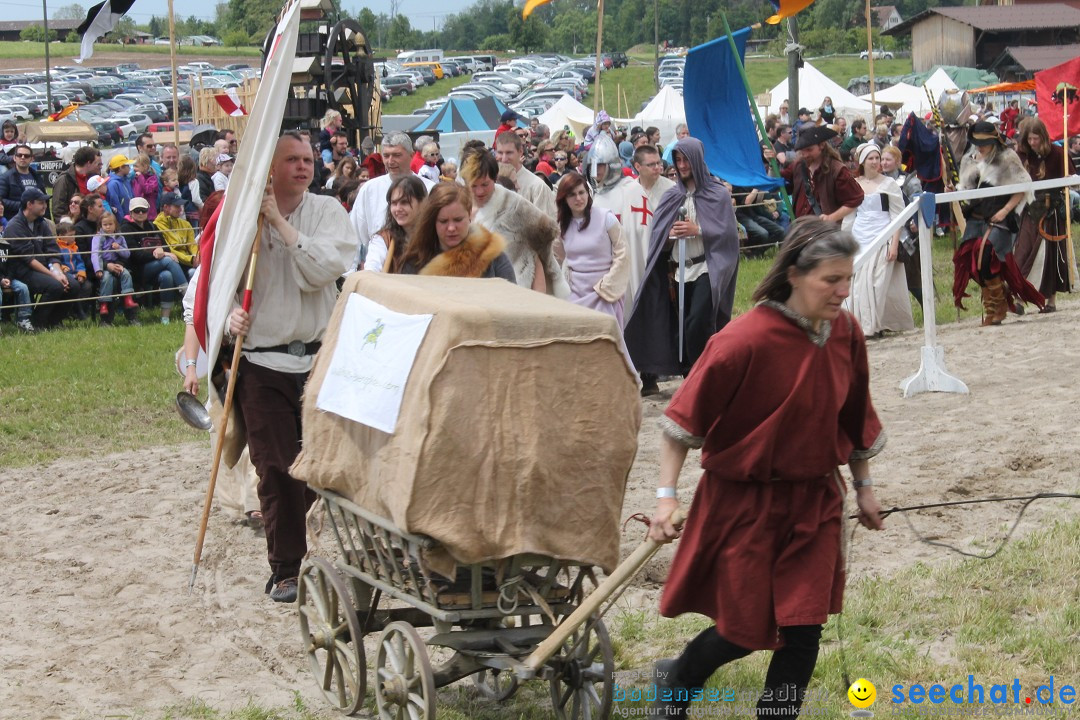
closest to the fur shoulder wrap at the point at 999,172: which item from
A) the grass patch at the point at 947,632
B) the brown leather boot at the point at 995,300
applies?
the brown leather boot at the point at 995,300

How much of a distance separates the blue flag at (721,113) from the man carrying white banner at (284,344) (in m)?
5.38

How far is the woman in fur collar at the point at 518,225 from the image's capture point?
7.75 metres

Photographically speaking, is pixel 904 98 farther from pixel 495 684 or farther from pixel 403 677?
pixel 403 677

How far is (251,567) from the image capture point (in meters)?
6.64

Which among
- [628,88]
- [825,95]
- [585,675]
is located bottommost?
[585,675]

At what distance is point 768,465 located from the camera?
3.91 m

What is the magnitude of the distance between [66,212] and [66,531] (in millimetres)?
8211

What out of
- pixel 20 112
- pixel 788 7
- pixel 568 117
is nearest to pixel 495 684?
pixel 788 7

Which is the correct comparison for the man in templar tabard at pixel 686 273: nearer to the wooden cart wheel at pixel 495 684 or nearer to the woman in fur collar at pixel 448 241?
the woman in fur collar at pixel 448 241

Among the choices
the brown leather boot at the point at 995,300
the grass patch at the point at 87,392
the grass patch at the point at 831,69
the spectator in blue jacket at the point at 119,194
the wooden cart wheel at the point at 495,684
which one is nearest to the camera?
the wooden cart wheel at the point at 495,684

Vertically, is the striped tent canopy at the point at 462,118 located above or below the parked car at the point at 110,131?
below

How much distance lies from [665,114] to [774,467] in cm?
3491

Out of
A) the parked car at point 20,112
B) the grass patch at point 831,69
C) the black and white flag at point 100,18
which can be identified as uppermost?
the grass patch at point 831,69

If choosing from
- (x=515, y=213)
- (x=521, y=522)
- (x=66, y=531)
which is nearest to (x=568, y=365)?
(x=521, y=522)
